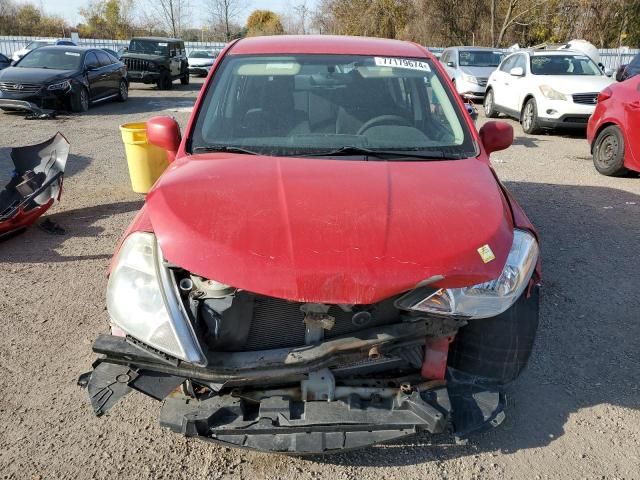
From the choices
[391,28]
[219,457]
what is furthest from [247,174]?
[391,28]

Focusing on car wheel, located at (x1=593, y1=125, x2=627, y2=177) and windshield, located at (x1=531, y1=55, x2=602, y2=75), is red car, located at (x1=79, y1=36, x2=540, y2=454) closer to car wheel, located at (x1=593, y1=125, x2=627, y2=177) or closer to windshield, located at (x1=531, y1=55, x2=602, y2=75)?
car wheel, located at (x1=593, y1=125, x2=627, y2=177)

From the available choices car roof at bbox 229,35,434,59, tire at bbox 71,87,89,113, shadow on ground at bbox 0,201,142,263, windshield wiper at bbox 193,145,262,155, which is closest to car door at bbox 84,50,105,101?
tire at bbox 71,87,89,113

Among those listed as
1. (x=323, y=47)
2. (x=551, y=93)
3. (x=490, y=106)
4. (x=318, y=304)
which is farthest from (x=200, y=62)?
(x=318, y=304)

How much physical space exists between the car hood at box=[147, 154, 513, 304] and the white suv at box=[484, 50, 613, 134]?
8978 mm

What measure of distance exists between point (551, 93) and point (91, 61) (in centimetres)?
1098

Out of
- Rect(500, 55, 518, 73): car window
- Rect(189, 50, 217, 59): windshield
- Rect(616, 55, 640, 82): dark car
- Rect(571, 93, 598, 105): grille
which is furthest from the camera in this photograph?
Rect(189, 50, 217, 59): windshield

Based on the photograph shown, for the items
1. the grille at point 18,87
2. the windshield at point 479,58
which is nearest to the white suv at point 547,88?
the windshield at point 479,58

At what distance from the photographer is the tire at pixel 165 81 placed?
1982 cm

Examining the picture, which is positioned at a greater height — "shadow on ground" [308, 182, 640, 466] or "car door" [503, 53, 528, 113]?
"car door" [503, 53, 528, 113]

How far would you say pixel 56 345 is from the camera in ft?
11.1

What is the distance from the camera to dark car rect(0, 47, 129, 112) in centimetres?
1212

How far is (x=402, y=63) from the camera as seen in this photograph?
12.1 ft

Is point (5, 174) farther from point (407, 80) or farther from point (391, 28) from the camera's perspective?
point (391, 28)

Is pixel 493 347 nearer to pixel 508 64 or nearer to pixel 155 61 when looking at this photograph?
pixel 508 64
